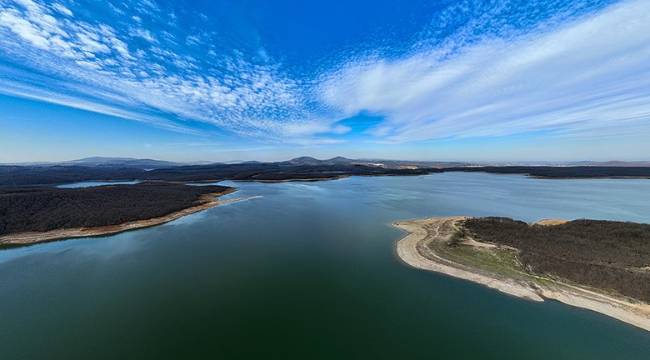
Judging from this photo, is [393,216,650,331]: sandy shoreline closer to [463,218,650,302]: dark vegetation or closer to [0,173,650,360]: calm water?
[0,173,650,360]: calm water

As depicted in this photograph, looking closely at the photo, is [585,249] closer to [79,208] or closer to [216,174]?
[79,208]

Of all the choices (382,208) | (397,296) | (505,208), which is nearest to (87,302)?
(397,296)

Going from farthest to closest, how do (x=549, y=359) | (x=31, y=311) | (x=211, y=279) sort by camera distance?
(x=211, y=279) → (x=31, y=311) → (x=549, y=359)

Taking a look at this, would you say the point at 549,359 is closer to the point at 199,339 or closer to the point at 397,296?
the point at 397,296

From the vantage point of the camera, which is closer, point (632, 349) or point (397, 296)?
point (632, 349)

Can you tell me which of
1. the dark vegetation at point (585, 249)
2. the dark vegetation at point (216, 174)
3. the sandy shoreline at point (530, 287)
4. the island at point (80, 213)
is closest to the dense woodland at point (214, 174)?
the dark vegetation at point (216, 174)

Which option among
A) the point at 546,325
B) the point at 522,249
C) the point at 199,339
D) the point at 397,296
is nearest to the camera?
the point at 199,339

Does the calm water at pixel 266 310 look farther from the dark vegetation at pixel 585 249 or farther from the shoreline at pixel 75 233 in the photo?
the dark vegetation at pixel 585 249
